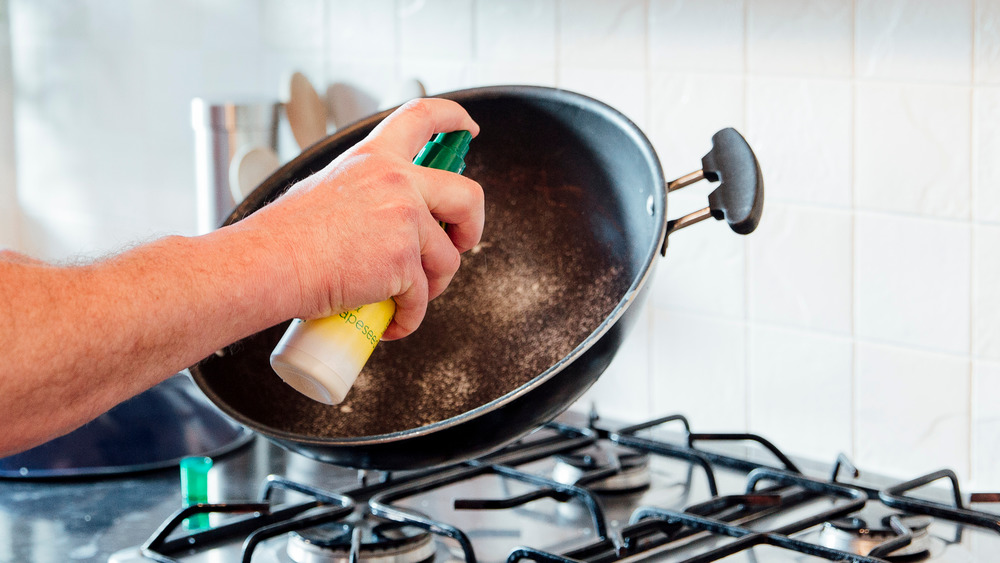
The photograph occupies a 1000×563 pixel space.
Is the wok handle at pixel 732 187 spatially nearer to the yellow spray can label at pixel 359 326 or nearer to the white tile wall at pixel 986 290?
the yellow spray can label at pixel 359 326

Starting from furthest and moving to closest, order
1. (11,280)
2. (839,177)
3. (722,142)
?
1. (839,177)
2. (722,142)
3. (11,280)

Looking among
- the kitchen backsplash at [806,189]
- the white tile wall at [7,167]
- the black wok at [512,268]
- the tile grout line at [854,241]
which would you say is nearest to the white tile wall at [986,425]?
the kitchen backsplash at [806,189]

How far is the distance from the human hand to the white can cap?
0.03 meters

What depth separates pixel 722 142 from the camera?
0.78 metres

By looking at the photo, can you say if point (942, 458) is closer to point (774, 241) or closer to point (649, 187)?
point (774, 241)

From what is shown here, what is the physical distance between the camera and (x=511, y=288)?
0.97 metres

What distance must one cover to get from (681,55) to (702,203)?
155 mm

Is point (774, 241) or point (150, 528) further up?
point (774, 241)

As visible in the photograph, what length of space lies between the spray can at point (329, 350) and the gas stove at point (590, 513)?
0.19 meters

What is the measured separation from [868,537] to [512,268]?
14.9 inches

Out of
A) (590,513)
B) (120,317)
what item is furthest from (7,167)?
(120,317)

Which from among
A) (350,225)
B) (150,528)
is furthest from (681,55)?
(150,528)

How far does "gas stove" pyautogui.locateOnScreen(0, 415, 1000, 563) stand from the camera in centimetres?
82

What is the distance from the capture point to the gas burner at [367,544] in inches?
32.1
